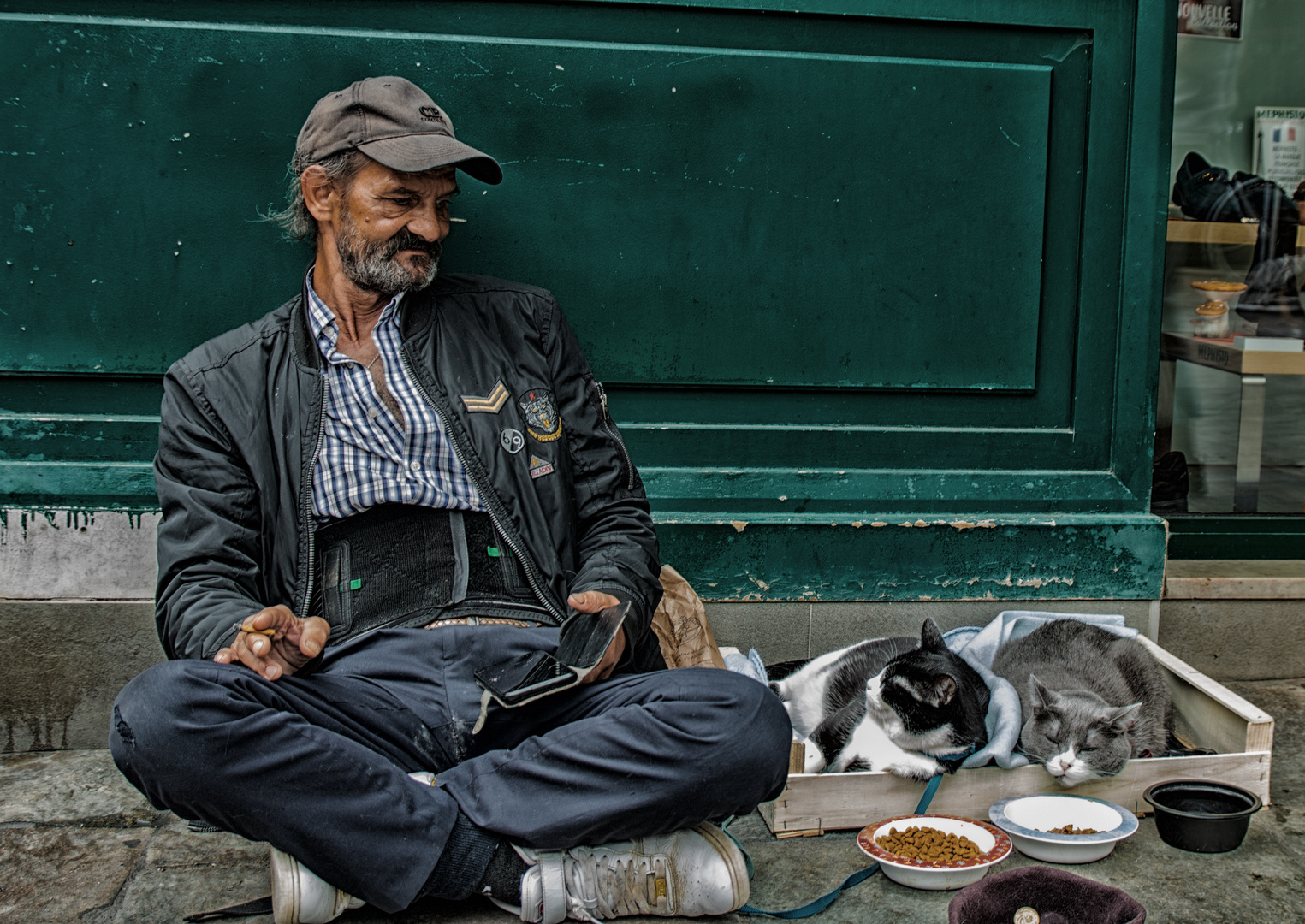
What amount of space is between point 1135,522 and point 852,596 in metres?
0.94

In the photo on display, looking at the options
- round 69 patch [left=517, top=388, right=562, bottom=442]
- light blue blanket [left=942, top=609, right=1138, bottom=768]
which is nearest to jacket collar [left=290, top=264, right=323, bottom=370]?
round 69 patch [left=517, top=388, right=562, bottom=442]

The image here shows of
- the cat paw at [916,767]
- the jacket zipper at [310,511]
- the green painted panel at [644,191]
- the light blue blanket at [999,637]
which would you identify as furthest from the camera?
the green painted panel at [644,191]

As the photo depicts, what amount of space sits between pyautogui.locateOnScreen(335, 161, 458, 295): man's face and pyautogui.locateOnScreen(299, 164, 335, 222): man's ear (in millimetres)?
52

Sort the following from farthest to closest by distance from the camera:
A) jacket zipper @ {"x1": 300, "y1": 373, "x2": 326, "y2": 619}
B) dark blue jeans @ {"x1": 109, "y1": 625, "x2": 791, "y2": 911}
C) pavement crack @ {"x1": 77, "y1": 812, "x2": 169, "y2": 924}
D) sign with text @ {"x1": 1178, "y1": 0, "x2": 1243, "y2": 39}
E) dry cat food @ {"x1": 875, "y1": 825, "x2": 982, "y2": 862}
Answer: sign with text @ {"x1": 1178, "y1": 0, "x2": 1243, "y2": 39}
jacket zipper @ {"x1": 300, "y1": 373, "x2": 326, "y2": 619}
dry cat food @ {"x1": 875, "y1": 825, "x2": 982, "y2": 862}
pavement crack @ {"x1": 77, "y1": 812, "x2": 169, "y2": 924}
dark blue jeans @ {"x1": 109, "y1": 625, "x2": 791, "y2": 911}

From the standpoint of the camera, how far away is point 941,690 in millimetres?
2795

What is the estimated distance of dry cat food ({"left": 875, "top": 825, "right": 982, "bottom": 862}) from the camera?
249 centimetres

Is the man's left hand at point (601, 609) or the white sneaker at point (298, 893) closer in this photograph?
the white sneaker at point (298, 893)

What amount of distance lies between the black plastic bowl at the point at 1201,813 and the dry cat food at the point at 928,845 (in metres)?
0.54

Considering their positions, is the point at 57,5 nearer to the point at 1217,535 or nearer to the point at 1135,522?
the point at 1135,522

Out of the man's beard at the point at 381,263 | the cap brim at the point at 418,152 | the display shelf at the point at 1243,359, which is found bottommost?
the display shelf at the point at 1243,359

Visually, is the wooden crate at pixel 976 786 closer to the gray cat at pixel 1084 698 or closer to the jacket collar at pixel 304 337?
the gray cat at pixel 1084 698

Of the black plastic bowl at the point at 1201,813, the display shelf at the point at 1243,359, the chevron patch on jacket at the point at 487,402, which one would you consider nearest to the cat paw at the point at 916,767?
the black plastic bowl at the point at 1201,813

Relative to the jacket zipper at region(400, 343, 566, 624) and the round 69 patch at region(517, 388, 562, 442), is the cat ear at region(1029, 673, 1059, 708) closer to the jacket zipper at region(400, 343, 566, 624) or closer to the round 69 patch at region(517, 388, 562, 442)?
the jacket zipper at region(400, 343, 566, 624)

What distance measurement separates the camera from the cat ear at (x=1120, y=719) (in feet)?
9.02
